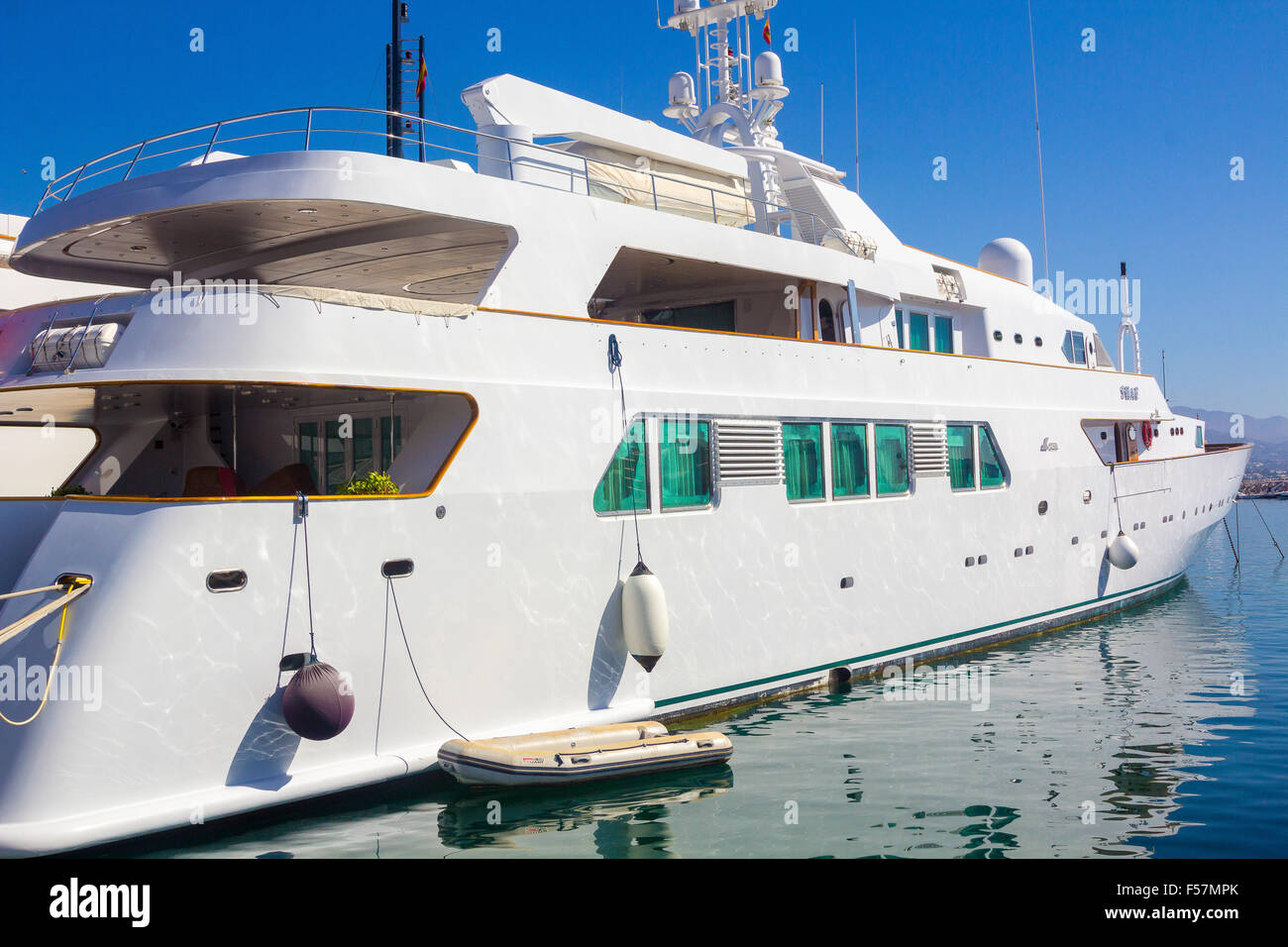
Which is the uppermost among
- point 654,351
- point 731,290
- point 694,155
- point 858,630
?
point 694,155

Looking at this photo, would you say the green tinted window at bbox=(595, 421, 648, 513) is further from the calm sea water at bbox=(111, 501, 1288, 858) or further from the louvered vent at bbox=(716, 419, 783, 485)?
the calm sea water at bbox=(111, 501, 1288, 858)

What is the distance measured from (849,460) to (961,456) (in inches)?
94.1

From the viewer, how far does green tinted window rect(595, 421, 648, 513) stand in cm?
873

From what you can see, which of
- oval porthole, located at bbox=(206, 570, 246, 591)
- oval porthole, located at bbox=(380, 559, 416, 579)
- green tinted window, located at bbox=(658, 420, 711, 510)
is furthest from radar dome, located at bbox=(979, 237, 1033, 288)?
oval porthole, located at bbox=(206, 570, 246, 591)

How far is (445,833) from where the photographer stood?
6.77 meters

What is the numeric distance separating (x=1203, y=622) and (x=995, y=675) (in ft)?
18.9

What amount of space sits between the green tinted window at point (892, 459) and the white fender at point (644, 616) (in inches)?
159

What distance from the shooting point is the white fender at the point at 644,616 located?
28.0ft

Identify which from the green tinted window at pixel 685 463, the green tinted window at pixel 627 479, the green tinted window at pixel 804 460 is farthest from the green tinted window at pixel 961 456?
the green tinted window at pixel 627 479

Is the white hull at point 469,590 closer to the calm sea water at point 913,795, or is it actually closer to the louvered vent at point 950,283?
the calm sea water at point 913,795

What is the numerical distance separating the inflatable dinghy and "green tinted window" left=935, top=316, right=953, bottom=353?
8.32m

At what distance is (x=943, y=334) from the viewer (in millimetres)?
14727

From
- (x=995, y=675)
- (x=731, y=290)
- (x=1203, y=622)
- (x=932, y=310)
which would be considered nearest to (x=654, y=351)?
(x=731, y=290)
